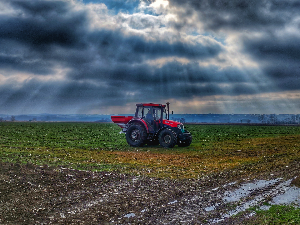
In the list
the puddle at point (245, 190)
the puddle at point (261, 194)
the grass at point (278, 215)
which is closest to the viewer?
the grass at point (278, 215)

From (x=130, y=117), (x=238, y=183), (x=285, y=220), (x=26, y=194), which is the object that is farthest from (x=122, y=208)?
(x=130, y=117)

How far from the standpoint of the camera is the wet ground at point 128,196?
23.3 feet

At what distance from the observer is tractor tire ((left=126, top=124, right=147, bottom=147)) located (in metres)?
21.2

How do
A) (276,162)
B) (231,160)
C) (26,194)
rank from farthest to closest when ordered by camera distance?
(231,160) → (276,162) → (26,194)

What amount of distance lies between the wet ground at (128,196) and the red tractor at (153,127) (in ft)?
30.4

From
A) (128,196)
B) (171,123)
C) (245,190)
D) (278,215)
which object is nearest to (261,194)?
(245,190)

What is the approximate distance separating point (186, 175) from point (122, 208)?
483cm

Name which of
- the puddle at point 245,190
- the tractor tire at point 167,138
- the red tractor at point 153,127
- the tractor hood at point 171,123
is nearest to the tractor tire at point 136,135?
the red tractor at point 153,127

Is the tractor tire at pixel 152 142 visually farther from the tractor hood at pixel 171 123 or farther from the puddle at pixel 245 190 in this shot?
the puddle at pixel 245 190

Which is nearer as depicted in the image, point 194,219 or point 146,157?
point 194,219

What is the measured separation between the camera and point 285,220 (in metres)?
6.84

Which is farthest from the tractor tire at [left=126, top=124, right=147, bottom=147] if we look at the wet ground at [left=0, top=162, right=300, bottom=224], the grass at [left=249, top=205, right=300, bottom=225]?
the grass at [left=249, top=205, right=300, bottom=225]

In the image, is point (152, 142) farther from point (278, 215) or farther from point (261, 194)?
point (278, 215)

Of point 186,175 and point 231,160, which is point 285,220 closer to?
point 186,175
